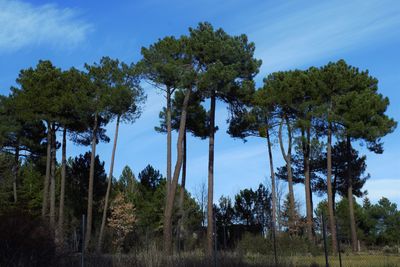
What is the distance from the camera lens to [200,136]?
37625mm

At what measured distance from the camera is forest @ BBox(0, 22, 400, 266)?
29.1m

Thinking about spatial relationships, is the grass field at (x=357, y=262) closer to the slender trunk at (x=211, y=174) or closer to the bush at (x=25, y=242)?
the bush at (x=25, y=242)

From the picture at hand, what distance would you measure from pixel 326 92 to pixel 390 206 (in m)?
27.6

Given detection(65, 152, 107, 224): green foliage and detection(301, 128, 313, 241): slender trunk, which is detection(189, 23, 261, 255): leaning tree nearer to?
detection(301, 128, 313, 241): slender trunk

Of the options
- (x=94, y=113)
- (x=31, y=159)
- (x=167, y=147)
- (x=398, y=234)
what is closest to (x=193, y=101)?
(x=167, y=147)

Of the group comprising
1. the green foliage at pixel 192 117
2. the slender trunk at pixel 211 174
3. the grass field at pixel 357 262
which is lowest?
the grass field at pixel 357 262

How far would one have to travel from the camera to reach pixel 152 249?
13.2 m

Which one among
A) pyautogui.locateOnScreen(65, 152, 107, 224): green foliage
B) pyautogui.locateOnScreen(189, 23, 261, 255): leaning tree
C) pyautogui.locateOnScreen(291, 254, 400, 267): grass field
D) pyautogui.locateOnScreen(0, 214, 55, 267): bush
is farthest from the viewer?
pyautogui.locateOnScreen(65, 152, 107, 224): green foliage

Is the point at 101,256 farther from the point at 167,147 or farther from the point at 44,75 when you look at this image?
the point at 44,75

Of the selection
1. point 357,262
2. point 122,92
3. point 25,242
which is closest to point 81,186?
point 122,92

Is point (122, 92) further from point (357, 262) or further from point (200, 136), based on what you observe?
point (357, 262)

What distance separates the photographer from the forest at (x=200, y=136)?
29.1 m

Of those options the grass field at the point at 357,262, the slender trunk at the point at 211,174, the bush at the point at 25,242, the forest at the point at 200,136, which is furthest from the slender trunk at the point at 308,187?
the bush at the point at 25,242

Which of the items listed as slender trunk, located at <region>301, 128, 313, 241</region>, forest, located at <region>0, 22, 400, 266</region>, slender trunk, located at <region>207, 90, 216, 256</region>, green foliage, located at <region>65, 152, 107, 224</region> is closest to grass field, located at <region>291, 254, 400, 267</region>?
forest, located at <region>0, 22, 400, 266</region>
